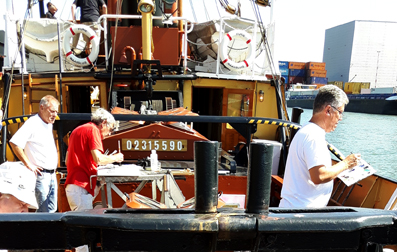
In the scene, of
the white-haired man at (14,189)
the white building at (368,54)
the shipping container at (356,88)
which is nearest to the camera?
the white-haired man at (14,189)

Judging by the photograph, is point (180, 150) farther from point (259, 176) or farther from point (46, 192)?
point (259, 176)

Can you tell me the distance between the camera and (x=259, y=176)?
1.23 m

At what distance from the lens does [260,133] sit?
25.8 ft

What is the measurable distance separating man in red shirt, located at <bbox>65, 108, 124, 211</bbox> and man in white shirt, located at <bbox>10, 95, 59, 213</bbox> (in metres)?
0.28

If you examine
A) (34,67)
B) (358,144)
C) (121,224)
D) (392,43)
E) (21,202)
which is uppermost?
(392,43)

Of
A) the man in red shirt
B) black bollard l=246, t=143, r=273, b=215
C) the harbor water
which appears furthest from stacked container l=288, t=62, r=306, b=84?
black bollard l=246, t=143, r=273, b=215

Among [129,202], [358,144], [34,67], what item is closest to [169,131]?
[129,202]

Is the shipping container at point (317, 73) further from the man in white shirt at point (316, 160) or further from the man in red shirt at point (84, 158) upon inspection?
the man in white shirt at point (316, 160)

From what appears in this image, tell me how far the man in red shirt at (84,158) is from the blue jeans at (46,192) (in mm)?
273

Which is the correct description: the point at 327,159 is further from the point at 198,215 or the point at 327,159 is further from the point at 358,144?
the point at 358,144

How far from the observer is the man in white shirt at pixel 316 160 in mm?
2035

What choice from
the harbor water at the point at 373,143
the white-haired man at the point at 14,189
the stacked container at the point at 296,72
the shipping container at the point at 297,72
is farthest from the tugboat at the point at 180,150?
the shipping container at the point at 297,72

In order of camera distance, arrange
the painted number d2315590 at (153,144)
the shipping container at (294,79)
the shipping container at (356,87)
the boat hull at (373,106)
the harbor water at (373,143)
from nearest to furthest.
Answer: the painted number d2315590 at (153,144) < the harbor water at (373,143) < the boat hull at (373,106) < the shipping container at (356,87) < the shipping container at (294,79)

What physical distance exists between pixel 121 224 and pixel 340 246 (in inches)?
34.2
